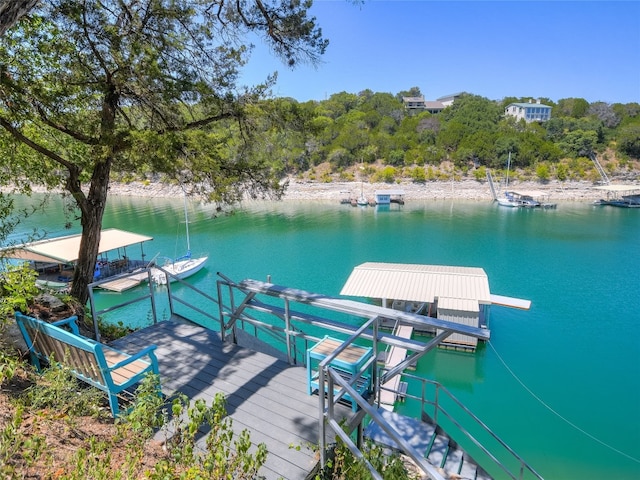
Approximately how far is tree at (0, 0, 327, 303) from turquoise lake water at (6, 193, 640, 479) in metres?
1.35

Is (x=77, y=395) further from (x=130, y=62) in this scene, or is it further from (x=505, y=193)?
(x=505, y=193)

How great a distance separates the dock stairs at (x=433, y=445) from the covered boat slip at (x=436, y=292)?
774 cm

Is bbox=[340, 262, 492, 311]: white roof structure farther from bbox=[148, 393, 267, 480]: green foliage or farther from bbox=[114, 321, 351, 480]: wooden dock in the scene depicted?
bbox=[148, 393, 267, 480]: green foliage

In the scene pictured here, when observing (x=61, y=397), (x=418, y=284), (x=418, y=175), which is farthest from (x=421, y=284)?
(x=418, y=175)

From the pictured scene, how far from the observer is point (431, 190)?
44219 mm

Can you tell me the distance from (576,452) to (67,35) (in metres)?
11.2

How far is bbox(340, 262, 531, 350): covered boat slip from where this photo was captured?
11617 mm

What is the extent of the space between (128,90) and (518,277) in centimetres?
1788

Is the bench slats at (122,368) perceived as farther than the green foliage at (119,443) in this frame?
Yes

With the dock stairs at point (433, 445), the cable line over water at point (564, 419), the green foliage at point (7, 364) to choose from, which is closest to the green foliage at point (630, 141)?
the cable line over water at point (564, 419)

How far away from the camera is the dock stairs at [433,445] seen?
138 inches

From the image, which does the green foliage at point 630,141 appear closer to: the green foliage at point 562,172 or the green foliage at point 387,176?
the green foliage at point 562,172

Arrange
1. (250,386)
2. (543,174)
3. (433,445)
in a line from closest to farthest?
(250,386), (433,445), (543,174)

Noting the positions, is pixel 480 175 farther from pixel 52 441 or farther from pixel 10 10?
pixel 52 441
